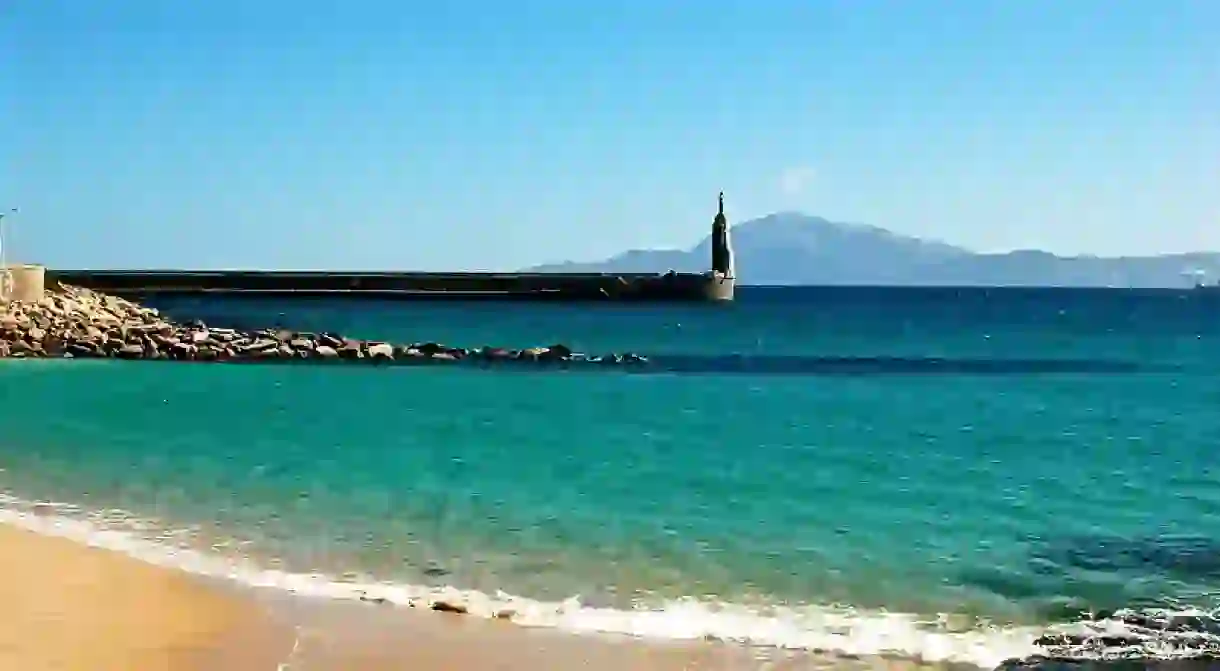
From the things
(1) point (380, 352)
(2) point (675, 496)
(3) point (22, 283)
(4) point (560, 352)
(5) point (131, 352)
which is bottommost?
(2) point (675, 496)

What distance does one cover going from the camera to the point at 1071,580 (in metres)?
10.1

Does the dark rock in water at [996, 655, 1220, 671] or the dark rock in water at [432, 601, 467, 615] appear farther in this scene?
the dark rock in water at [432, 601, 467, 615]

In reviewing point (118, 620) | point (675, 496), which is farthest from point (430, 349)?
point (118, 620)

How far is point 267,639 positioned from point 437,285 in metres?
88.7

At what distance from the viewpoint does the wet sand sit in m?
7.16

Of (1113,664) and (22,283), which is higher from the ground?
(22,283)

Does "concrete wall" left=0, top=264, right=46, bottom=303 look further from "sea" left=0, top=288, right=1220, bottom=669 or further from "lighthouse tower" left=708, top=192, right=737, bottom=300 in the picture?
"lighthouse tower" left=708, top=192, right=737, bottom=300

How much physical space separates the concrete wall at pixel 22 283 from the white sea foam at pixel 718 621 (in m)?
30.0

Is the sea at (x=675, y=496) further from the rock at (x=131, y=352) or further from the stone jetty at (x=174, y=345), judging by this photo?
the stone jetty at (x=174, y=345)

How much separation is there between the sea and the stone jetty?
2114 millimetres

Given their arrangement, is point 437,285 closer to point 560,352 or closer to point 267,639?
point 560,352

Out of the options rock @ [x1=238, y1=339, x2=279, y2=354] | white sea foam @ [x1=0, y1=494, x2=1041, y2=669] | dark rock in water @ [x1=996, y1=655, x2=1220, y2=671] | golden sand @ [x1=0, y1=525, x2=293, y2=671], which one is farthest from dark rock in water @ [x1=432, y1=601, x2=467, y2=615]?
rock @ [x1=238, y1=339, x2=279, y2=354]

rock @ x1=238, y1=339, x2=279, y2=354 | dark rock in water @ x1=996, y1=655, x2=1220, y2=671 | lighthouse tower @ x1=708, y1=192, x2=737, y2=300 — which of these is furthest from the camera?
lighthouse tower @ x1=708, y1=192, x2=737, y2=300

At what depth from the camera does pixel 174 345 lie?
34594 mm
